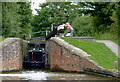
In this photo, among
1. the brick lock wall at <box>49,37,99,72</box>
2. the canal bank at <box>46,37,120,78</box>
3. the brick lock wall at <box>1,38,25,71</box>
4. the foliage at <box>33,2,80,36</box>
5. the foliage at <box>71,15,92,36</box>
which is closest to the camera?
the canal bank at <box>46,37,120,78</box>

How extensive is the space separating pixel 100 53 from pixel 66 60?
106 inches

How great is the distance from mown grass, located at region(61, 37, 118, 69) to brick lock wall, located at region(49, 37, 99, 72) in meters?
0.64

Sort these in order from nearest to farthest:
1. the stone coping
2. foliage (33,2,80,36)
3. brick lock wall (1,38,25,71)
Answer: the stone coping → brick lock wall (1,38,25,71) → foliage (33,2,80,36)

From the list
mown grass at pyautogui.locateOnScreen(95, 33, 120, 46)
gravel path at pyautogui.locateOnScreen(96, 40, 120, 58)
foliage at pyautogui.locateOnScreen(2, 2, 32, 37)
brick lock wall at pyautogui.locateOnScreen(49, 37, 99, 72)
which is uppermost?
foliage at pyautogui.locateOnScreen(2, 2, 32, 37)

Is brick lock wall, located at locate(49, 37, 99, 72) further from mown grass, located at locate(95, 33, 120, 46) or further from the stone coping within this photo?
mown grass, located at locate(95, 33, 120, 46)

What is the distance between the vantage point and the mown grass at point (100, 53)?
812 inches

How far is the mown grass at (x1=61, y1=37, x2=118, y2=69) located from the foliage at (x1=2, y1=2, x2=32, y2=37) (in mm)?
13649

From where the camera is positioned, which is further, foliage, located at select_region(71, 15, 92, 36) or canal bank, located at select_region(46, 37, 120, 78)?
foliage, located at select_region(71, 15, 92, 36)

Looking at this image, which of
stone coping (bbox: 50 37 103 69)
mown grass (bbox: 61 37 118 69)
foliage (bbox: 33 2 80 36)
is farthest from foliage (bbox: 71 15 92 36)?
stone coping (bbox: 50 37 103 69)

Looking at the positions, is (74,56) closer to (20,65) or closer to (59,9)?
(20,65)

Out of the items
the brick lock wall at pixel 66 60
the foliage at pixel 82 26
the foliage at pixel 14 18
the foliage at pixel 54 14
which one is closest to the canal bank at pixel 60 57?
the brick lock wall at pixel 66 60

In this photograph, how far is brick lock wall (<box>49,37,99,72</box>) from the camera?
21562 millimetres

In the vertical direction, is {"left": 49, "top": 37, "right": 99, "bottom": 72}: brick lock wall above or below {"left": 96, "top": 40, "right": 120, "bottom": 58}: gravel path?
below

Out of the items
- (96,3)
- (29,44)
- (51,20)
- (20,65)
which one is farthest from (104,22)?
(51,20)
